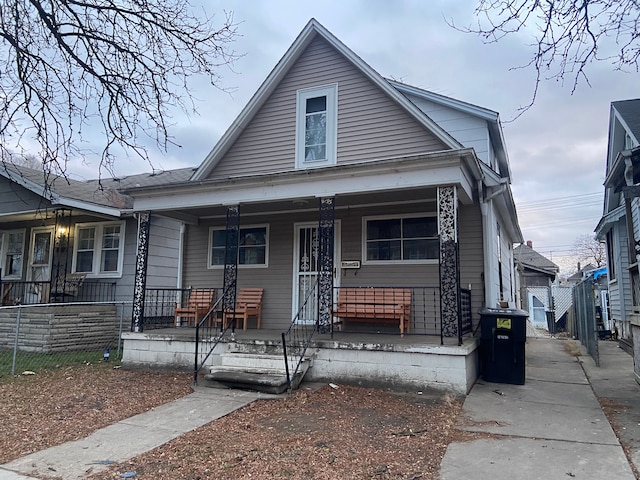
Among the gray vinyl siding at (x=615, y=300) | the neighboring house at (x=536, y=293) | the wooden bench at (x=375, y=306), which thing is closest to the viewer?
the wooden bench at (x=375, y=306)

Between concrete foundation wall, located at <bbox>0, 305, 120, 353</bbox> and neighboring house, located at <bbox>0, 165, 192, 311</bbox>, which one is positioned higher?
neighboring house, located at <bbox>0, 165, 192, 311</bbox>

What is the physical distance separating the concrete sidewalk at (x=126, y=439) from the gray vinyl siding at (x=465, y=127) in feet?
22.3

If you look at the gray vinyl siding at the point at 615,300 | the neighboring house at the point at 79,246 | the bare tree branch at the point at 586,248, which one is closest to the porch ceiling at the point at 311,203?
the neighboring house at the point at 79,246

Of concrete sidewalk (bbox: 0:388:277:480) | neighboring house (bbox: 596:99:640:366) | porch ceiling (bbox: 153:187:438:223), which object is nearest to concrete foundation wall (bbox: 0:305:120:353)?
porch ceiling (bbox: 153:187:438:223)

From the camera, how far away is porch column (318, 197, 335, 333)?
7.55m

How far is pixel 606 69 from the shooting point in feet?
14.4

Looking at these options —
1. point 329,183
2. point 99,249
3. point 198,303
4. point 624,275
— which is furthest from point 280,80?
point 624,275

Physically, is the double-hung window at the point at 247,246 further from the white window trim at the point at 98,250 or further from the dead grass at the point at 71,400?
the dead grass at the point at 71,400

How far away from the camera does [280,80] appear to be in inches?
389

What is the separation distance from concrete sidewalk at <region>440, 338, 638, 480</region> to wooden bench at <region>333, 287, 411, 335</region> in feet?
5.81

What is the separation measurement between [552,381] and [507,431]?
3089 mm

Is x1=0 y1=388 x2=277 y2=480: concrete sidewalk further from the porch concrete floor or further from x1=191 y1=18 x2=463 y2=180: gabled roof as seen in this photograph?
x1=191 y1=18 x2=463 y2=180: gabled roof

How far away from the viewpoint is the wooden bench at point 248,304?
9.27 meters

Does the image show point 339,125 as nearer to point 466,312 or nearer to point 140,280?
point 466,312
